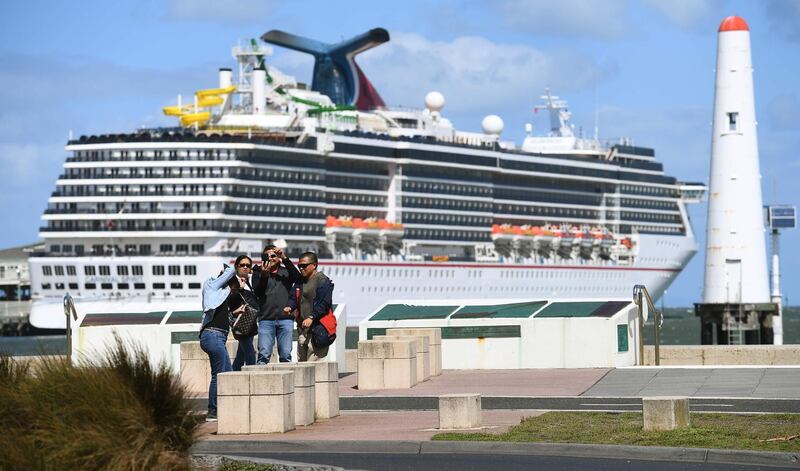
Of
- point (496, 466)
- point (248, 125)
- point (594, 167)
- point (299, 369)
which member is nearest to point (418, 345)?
point (299, 369)

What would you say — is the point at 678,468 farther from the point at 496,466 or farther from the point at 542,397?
the point at 542,397

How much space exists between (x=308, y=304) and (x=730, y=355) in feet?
25.3

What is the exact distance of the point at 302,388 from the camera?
1460 cm

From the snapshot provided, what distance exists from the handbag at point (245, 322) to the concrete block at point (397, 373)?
3.10 m

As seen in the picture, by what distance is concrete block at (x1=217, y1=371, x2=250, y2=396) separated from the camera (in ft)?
45.1

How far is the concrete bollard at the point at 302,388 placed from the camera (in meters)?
14.6

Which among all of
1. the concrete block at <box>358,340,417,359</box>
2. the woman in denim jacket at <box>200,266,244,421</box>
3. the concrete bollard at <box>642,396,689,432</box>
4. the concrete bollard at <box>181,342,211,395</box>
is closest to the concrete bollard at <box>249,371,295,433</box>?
the woman in denim jacket at <box>200,266,244,421</box>

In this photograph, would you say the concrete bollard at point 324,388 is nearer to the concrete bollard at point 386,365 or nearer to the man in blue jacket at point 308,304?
the man in blue jacket at point 308,304

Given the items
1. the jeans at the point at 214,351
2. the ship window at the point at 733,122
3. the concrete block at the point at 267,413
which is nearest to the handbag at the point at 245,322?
the jeans at the point at 214,351

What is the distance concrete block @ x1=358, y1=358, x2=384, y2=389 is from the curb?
5358 millimetres

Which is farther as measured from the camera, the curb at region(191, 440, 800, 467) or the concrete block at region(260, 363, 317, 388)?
the concrete block at region(260, 363, 317, 388)

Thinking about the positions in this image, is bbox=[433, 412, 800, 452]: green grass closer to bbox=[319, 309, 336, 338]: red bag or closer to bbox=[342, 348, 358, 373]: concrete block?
bbox=[319, 309, 336, 338]: red bag

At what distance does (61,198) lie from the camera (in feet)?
260

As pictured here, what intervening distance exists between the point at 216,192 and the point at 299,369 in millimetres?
64251
